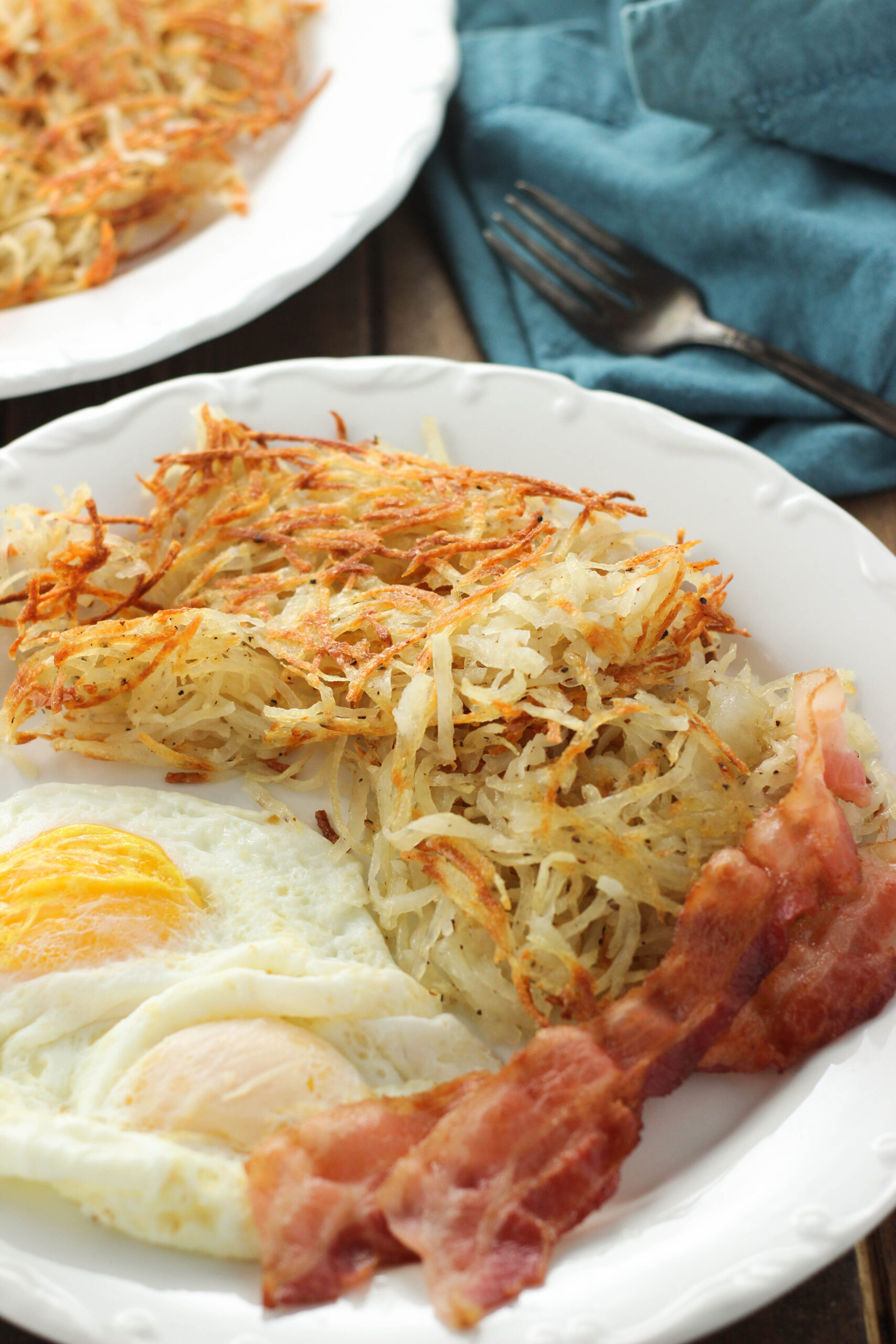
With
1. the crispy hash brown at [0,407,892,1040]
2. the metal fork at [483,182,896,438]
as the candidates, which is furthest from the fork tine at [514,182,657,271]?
the crispy hash brown at [0,407,892,1040]

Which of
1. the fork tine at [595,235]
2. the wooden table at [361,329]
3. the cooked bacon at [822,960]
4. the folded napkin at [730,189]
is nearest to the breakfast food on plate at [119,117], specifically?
the wooden table at [361,329]

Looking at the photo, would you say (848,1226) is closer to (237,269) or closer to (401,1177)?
(401,1177)

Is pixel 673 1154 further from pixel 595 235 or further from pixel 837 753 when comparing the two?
pixel 595 235

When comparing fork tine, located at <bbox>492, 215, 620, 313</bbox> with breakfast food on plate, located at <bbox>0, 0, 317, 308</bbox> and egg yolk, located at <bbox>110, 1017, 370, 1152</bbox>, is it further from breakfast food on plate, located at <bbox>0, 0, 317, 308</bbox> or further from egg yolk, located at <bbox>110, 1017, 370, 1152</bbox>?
egg yolk, located at <bbox>110, 1017, 370, 1152</bbox>

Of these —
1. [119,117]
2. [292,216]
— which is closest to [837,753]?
[292,216]

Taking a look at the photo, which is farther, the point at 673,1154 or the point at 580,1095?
the point at 673,1154

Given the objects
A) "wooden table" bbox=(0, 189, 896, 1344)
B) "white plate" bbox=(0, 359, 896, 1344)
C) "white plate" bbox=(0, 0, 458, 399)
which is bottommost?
"white plate" bbox=(0, 359, 896, 1344)

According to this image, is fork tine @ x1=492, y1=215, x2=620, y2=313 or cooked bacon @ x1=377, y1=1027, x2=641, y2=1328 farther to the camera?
fork tine @ x1=492, y1=215, x2=620, y2=313
